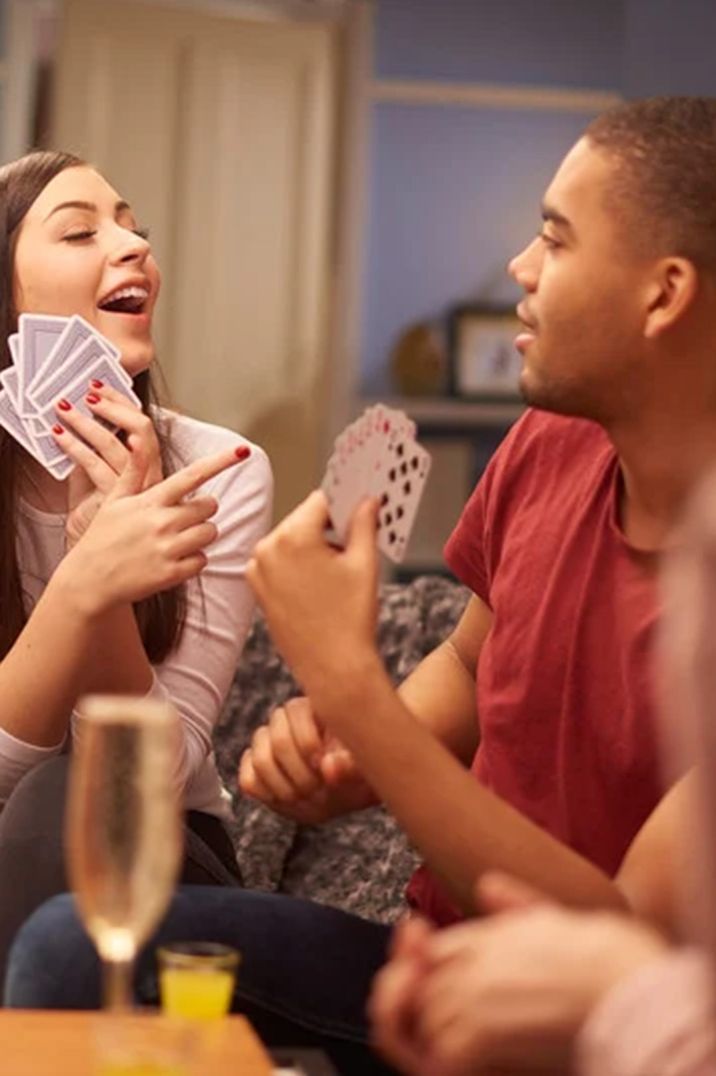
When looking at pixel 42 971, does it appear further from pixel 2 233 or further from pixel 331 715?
pixel 2 233

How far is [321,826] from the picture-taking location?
10.3 feet

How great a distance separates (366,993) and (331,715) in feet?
1.21

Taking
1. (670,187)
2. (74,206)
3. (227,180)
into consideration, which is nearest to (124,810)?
(670,187)

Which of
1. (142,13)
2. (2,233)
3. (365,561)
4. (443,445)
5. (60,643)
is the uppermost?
(142,13)

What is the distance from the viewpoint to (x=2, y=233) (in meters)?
2.76

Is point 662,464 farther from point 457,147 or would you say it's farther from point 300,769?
point 457,147

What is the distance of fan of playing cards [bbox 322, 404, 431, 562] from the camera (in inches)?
71.1

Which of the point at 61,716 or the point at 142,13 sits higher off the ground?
the point at 142,13

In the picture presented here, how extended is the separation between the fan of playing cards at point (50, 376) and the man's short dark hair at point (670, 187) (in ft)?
2.66

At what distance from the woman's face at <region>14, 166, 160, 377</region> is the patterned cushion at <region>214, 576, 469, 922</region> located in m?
0.66

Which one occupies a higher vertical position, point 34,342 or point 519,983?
point 34,342

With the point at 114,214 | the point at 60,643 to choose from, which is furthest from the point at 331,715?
the point at 114,214

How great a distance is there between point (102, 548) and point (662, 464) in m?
0.68

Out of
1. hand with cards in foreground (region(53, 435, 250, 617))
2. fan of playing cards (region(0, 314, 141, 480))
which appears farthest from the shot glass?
fan of playing cards (region(0, 314, 141, 480))
